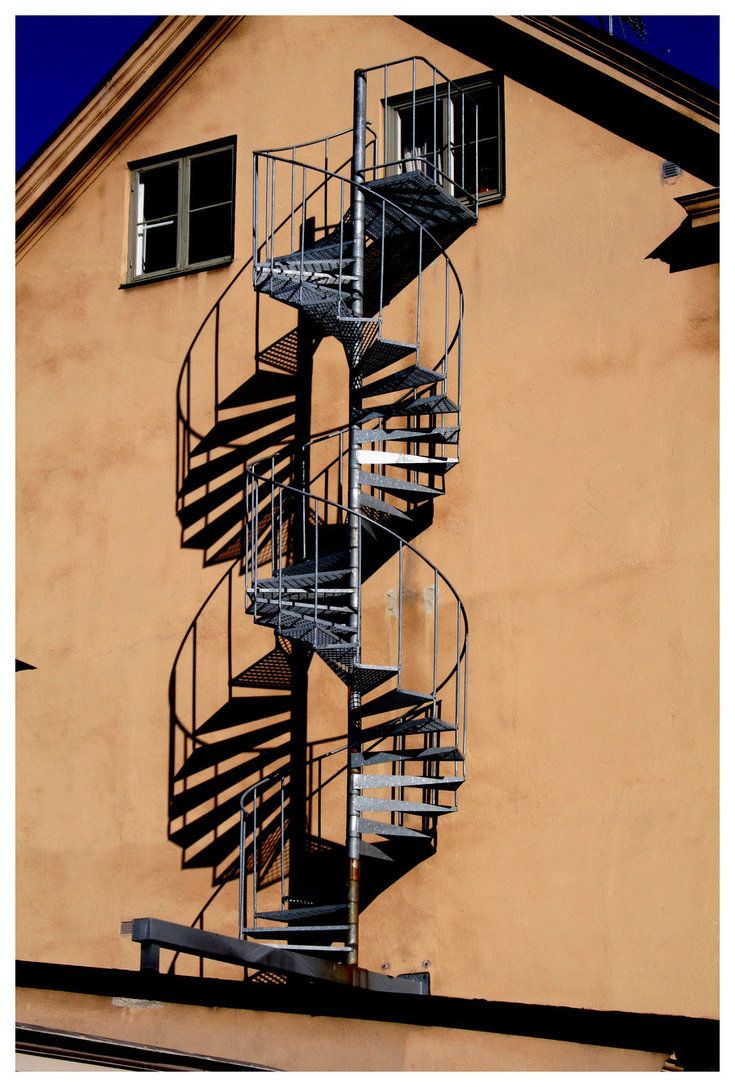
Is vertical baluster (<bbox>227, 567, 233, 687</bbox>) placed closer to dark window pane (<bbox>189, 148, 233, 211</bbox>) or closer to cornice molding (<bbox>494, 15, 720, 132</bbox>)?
dark window pane (<bbox>189, 148, 233, 211</bbox>)

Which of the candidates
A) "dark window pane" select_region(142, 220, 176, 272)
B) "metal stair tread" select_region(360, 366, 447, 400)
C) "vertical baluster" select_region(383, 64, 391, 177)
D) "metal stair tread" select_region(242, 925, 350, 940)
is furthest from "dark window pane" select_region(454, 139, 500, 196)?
"metal stair tread" select_region(242, 925, 350, 940)

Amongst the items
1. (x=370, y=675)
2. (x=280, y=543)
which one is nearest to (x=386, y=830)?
(x=370, y=675)

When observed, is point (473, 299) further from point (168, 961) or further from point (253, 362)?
point (168, 961)

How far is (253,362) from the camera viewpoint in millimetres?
14086

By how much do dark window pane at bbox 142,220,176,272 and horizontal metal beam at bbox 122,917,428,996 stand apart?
568 cm

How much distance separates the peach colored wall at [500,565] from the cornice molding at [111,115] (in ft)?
0.44

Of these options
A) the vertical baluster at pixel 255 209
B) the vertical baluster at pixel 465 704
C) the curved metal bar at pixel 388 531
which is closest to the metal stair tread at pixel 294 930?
the vertical baluster at pixel 465 704

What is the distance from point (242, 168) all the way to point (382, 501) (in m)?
3.29

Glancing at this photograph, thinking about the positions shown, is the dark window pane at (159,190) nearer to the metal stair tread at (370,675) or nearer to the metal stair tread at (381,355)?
the metal stair tread at (381,355)

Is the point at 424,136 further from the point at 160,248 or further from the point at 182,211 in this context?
the point at 160,248

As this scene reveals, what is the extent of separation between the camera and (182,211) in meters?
14.8

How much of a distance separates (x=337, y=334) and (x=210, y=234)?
2354mm

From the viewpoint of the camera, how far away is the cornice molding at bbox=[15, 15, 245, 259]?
14922 millimetres

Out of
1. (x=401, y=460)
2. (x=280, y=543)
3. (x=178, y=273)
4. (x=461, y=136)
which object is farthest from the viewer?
(x=178, y=273)
